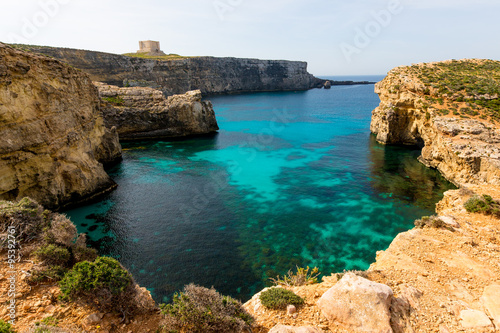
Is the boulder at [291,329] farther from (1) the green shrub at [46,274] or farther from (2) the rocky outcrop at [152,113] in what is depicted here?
(2) the rocky outcrop at [152,113]

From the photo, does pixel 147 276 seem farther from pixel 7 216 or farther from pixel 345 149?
pixel 345 149

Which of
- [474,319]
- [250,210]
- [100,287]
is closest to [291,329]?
[474,319]

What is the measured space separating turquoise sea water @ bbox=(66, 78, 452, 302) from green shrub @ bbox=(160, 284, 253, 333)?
580 cm

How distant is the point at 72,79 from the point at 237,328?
2423 centimetres

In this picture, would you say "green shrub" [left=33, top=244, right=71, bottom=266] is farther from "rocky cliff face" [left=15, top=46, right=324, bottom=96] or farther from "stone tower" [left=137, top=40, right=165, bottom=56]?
"stone tower" [left=137, top=40, right=165, bottom=56]

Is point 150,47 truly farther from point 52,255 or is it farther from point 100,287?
point 100,287

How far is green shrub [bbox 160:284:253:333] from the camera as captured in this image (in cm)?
641

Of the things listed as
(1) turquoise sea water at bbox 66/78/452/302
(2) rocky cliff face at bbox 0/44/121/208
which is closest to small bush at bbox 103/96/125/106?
(1) turquoise sea water at bbox 66/78/452/302

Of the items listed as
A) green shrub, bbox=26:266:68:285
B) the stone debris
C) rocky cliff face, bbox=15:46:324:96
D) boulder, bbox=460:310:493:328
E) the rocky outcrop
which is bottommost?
the stone debris

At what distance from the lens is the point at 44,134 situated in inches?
719

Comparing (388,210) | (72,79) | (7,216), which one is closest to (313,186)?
(388,210)

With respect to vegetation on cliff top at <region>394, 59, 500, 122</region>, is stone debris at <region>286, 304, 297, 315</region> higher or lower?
lower

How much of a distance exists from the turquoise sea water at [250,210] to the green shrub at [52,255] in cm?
488

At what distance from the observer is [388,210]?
19859 millimetres
